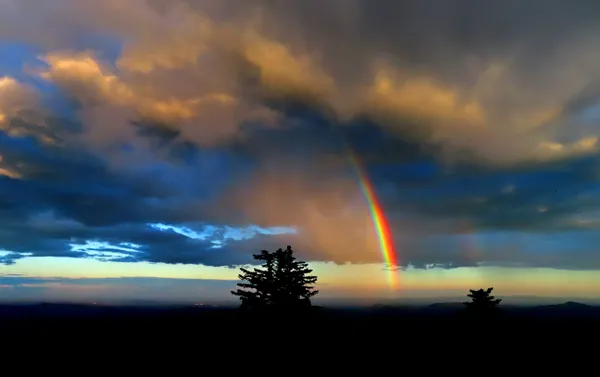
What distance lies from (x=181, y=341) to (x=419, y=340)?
24.3 meters

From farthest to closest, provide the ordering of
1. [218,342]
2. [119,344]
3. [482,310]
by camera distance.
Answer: [482,310]
[119,344]
[218,342]

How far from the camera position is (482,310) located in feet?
143

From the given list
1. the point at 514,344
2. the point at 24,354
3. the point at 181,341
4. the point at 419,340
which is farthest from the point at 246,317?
the point at 514,344

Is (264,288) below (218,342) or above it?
above

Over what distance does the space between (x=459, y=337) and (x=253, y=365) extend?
81.9 feet

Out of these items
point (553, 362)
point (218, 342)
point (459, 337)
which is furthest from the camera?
point (459, 337)

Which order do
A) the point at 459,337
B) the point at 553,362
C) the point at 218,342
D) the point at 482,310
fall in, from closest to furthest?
the point at 218,342
the point at 553,362
the point at 482,310
the point at 459,337

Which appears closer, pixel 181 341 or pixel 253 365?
pixel 253 365

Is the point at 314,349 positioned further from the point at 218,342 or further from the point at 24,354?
the point at 24,354

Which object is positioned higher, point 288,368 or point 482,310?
point 482,310

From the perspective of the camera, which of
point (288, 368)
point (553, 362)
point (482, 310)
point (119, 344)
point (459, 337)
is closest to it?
point (288, 368)

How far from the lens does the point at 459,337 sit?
4703 centimetres

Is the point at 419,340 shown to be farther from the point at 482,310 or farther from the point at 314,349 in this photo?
the point at 314,349

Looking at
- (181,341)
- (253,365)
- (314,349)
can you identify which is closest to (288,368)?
(253,365)
